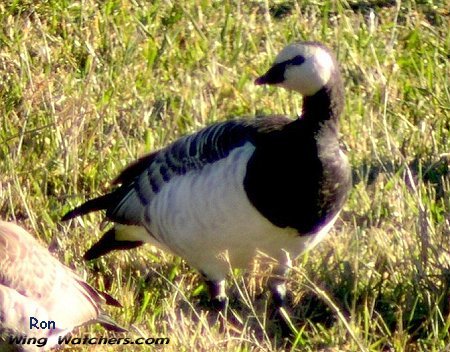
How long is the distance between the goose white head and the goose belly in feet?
1.12

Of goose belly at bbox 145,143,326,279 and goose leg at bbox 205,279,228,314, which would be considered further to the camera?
goose leg at bbox 205,279,228,314

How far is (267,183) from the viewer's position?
5.91 m

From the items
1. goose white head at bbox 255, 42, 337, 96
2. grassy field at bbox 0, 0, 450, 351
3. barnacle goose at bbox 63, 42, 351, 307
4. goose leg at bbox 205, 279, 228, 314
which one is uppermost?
goose white head at bbox 255, 42, 337, 96

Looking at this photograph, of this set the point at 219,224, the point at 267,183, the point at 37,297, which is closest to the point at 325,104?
the point at 267,183

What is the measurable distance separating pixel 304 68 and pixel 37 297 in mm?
1526

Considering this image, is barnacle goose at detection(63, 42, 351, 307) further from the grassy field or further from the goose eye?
the grassy field

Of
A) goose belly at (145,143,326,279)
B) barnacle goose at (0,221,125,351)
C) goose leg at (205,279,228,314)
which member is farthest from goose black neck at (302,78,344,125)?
barnacle goose at (0,221,125,351)

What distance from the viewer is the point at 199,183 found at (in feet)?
20.1

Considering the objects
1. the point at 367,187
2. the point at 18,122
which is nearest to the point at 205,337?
the point at 367,187

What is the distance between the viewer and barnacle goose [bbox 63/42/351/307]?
19.4 feet

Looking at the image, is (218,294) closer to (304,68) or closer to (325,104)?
(325,104)

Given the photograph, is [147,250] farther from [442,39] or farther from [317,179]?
[442,39]

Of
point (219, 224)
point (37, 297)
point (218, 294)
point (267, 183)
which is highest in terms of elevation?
point (267, 183)

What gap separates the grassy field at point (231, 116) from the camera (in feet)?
Answer: 19.4
